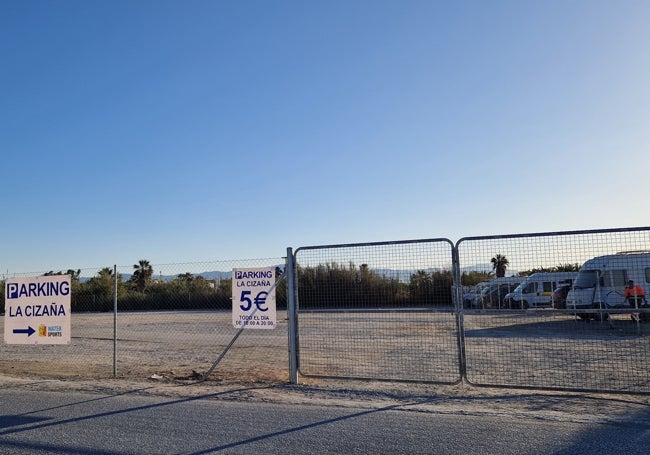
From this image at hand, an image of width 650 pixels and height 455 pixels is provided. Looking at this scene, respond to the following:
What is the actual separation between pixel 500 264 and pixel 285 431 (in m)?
4.18

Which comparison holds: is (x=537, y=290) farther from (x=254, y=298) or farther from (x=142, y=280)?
(x=142, y=280)

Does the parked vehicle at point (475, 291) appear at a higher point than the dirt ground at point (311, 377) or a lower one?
higher

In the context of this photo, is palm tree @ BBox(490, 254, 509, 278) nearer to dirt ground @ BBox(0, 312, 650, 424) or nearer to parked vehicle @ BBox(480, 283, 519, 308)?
parked vehicle @ BBox(480, 283, 519, 308)

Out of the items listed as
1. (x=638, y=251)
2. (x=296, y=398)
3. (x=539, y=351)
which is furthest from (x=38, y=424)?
(x=539, y=351)

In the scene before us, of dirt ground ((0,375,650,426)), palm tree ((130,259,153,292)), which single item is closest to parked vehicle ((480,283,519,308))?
dirt ground ((0,375,650,426))

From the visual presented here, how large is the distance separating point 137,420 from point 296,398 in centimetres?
235

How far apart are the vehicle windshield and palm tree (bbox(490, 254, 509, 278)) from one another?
3.64ft

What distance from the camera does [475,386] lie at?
870cm

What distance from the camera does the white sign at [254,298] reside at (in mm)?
9938

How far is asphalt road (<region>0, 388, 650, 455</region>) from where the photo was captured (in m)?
5.62

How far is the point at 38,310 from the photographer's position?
11.6m

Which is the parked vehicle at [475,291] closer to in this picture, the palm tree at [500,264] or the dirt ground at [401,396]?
the palm tree at [500,264]

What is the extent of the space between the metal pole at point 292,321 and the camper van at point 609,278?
178 inches

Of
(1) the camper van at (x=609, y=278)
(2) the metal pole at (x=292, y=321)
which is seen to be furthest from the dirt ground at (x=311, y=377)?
(1) the camper van at (x=609, y=278)
